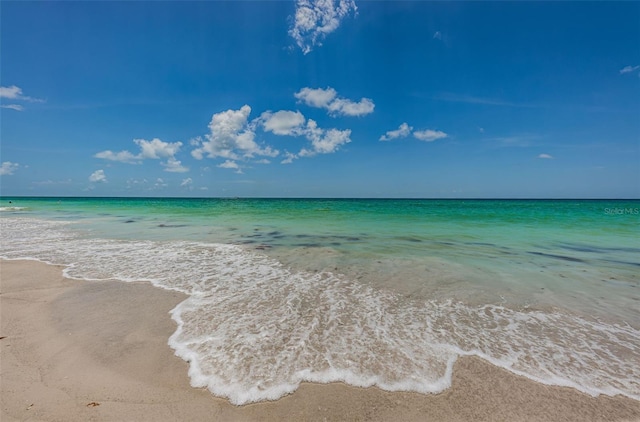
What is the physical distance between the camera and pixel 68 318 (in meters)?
5.24

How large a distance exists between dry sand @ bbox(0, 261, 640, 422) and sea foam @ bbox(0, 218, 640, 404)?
176 mm

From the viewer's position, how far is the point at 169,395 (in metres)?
3.32

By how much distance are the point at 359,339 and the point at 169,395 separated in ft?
9.08

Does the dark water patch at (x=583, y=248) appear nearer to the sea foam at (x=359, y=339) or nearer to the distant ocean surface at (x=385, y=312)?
the distant ocean surface at (x=385, y=312)

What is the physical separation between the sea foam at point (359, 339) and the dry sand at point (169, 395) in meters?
0.18

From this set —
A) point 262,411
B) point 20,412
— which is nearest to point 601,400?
point 262,411

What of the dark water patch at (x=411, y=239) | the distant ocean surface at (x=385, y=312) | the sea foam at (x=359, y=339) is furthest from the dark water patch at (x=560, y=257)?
the sea foam at (x=359, y=339)

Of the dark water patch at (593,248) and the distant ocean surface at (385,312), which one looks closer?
the distant ocean surface at (385,312)

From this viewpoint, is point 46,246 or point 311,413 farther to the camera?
point 46,246

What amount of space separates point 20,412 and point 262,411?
8.55 feet

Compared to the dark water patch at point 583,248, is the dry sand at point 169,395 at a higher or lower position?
lower

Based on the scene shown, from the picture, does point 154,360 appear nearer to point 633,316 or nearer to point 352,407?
point 352,407

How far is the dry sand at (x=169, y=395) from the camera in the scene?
121 inches

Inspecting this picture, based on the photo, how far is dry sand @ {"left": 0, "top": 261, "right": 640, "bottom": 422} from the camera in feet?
10.1
